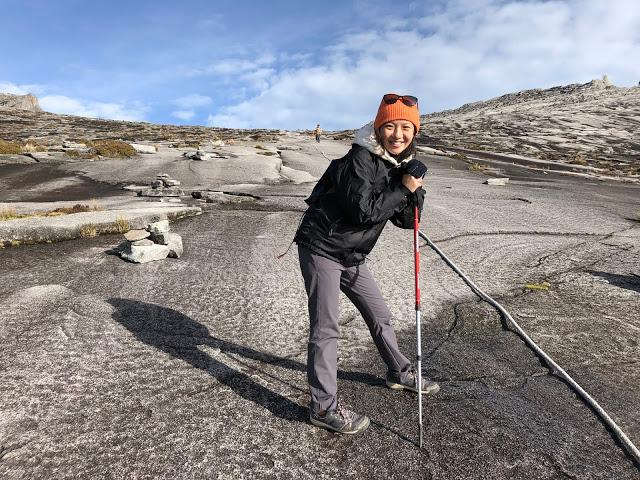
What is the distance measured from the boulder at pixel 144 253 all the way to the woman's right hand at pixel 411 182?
237 inches

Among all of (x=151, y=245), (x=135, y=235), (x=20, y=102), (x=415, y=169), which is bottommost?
(x=151, y=245)

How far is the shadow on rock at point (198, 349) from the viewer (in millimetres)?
4328

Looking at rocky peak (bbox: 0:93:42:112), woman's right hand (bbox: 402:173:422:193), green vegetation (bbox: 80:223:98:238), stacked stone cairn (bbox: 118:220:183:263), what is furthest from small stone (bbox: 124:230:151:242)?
rocky peak (bbox: 0:93:42:112)

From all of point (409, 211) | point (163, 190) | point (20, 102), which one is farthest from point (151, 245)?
point (20, 102)

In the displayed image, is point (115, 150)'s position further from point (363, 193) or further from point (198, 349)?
point (363, 193)

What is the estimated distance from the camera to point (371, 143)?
12.1 feet

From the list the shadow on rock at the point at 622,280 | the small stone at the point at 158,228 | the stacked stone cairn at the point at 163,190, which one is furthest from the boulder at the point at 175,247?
the shadow on rock at the point at 622,280

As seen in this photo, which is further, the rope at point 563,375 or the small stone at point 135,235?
the small stone at point 135,235

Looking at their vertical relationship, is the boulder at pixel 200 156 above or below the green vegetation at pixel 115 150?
below

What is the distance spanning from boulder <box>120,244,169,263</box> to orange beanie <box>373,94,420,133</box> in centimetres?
582

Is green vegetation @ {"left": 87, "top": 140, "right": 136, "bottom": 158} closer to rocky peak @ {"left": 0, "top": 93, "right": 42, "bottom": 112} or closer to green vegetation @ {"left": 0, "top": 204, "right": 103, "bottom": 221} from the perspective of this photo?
green vegetation @ {"left": 0, "top": 204, "right": 103, "bottom": 221}

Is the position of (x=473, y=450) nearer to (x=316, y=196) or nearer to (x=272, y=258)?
(x=316, y=196)

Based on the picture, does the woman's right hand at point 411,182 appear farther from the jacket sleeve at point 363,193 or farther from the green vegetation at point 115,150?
the green vegetation at point 115,150

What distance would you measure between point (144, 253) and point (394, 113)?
19.8ft
